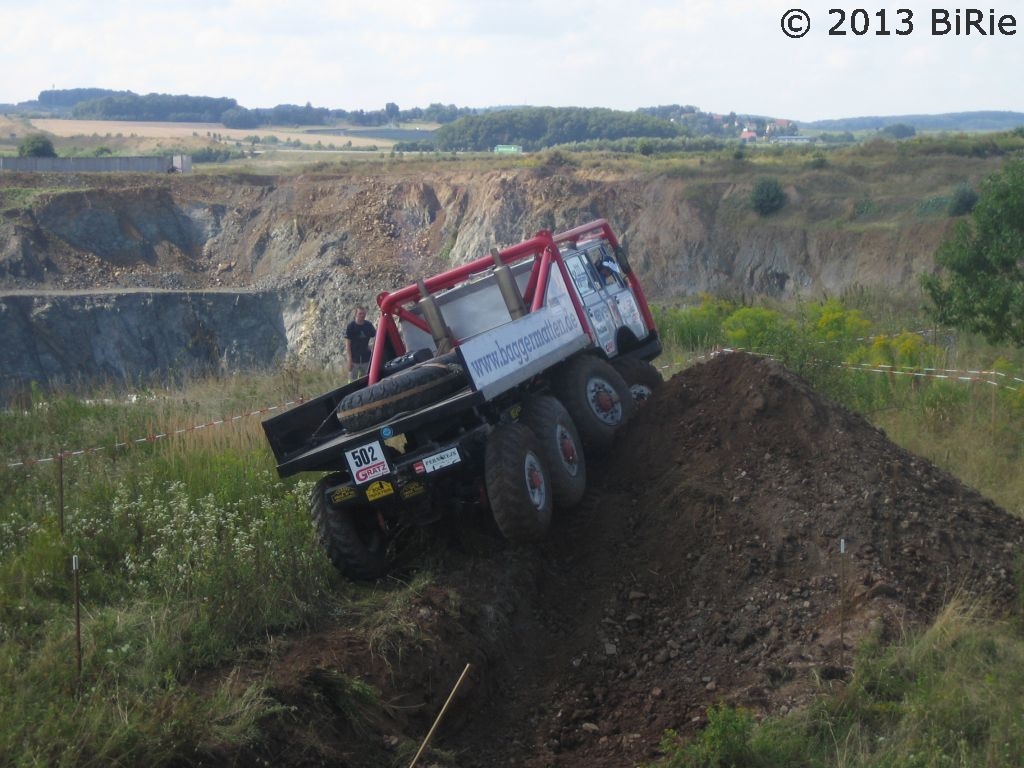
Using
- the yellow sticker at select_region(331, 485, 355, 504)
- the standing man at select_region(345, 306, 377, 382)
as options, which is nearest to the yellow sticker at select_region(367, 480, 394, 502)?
the yellow sticker at select_region(331, 485, 355, 504)

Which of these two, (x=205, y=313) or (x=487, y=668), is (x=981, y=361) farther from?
(x=205, y=313)

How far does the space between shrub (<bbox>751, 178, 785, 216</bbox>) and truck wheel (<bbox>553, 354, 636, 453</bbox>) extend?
35017mm

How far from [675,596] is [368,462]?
8.33 ft

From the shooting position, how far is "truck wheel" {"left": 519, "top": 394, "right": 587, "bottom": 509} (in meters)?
9.74

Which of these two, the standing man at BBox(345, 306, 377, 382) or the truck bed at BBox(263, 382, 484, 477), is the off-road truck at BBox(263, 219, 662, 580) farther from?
the standing man at BBox(345, 306, 377, 382)

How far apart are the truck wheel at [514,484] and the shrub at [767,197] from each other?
124 feet

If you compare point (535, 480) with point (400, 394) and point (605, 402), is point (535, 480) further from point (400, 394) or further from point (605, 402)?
point (605, 402)

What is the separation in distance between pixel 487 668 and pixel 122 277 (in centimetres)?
4624

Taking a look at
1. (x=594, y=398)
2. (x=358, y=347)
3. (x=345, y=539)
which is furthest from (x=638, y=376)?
(x=345, y=539)

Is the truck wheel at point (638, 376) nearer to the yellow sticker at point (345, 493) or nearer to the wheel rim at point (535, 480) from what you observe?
the wheel rim at point (535, 480)

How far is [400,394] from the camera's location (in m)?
9.27

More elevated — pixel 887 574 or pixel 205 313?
pixel 887 574

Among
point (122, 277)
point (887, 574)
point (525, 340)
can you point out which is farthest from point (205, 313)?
point (887, 574)

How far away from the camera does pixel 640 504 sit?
10.2 m
